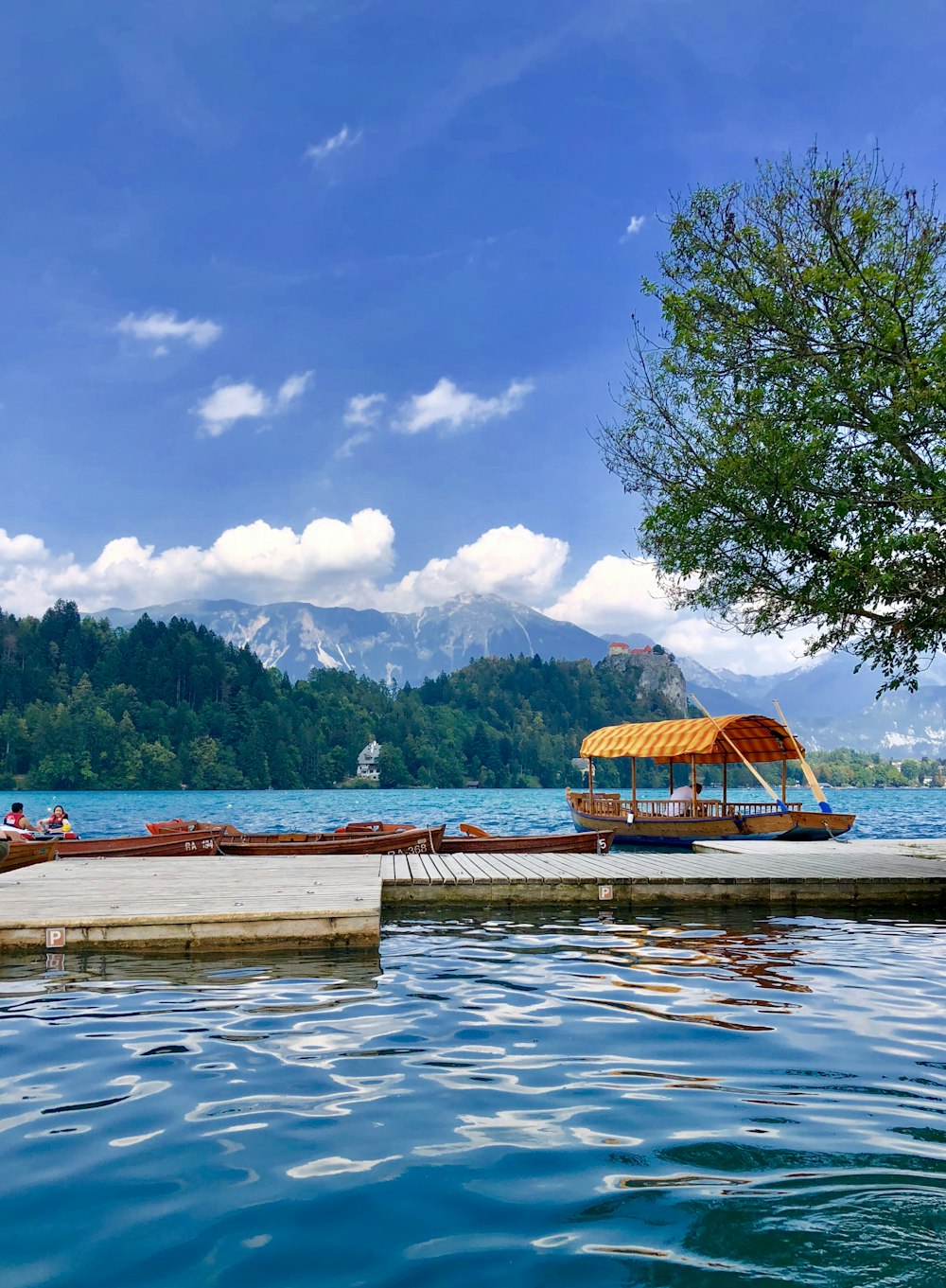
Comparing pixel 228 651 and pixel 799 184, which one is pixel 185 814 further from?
pixel 228 651

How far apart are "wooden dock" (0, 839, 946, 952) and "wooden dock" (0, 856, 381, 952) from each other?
15 millimetres

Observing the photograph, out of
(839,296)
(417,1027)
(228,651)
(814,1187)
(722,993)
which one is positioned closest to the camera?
(814,1187)

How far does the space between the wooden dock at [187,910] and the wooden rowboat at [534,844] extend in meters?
7.29

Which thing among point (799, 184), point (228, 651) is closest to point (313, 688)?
point (228, 651)

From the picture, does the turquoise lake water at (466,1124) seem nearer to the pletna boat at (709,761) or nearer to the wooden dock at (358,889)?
the wooden dock at (358,889)

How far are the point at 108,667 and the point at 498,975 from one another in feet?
578

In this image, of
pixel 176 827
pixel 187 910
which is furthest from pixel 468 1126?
pixel 176 827

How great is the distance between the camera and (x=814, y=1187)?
4484 mm

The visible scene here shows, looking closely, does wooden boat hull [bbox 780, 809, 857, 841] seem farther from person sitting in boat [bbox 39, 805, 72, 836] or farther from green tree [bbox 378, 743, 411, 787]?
green tree [bbox 378, 743, 411, 787]

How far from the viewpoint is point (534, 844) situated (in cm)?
2191

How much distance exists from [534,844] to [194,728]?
149 m

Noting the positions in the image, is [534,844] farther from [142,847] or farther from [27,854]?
[27,854]

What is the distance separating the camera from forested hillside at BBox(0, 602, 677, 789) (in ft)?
492

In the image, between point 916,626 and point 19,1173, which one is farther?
point 916,626
